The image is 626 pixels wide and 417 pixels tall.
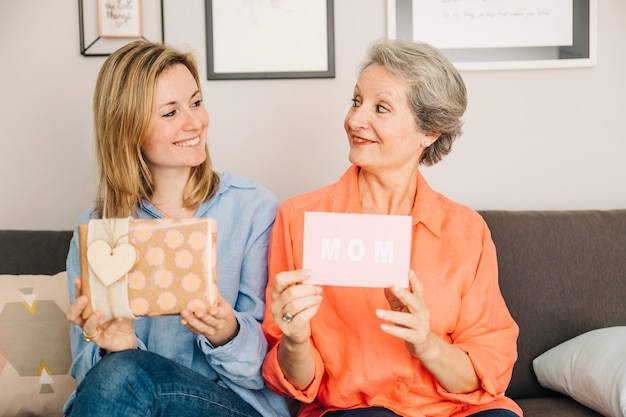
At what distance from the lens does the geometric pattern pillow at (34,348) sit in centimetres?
178

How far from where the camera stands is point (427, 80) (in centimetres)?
155

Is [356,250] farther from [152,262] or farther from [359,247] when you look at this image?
[152,262]

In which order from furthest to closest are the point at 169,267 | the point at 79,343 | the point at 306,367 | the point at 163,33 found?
the point at 163,33
the point at 79,343
the point at 306,367
the point at 169,267

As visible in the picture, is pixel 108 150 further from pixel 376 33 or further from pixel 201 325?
pixel 376 33

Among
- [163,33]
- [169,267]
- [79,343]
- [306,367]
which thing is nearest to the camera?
[169,267]

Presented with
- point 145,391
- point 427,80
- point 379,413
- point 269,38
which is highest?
point 269,38

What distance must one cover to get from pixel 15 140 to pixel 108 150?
2.67 feet

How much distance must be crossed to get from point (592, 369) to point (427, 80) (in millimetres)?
836

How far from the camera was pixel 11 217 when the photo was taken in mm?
2312

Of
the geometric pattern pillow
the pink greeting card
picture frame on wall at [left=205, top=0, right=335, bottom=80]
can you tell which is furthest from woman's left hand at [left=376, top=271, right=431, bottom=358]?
picture frame on wall at [left=205, top=0, right=335, bottom=80]

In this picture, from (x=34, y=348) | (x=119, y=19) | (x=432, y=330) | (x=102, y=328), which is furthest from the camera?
(x=119, y=19)

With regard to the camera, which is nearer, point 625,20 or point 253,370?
A: point 253,370

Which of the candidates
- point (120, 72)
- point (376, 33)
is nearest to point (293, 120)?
point (376, 33)

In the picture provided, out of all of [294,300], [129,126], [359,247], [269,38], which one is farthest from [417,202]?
[269,38]
